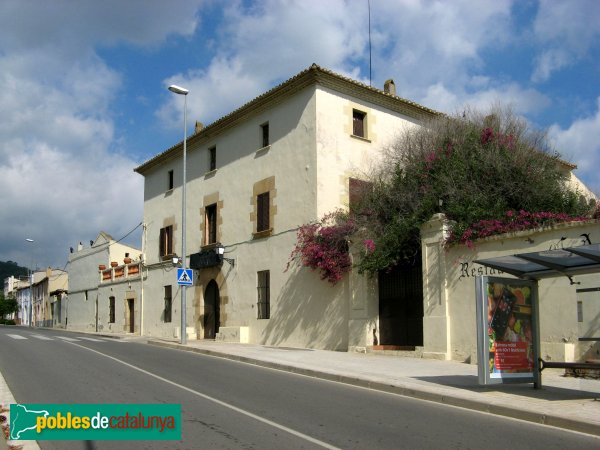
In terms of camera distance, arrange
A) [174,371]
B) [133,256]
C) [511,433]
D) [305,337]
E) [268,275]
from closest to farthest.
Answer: [511,433]
[174,371]
[305,337]
[268,275]
[133,256]

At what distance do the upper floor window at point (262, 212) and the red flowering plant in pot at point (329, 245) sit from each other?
3.04 m

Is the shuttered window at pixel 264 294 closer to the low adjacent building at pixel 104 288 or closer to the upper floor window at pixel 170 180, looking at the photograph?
the upper floor window at pixel 170 180

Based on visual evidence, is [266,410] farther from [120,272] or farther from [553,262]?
[120,272]

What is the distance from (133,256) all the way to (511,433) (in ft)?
127

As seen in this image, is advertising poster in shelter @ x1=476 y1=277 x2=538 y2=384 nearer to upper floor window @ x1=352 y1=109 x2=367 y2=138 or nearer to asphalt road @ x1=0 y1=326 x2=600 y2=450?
asphalt road @ x1=0 y1=326 x2=600 y2=450

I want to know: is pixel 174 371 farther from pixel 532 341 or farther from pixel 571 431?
pixel 571 431

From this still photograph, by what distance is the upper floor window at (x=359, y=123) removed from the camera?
2206 cm

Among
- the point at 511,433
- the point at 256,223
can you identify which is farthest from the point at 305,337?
the point at 511,433

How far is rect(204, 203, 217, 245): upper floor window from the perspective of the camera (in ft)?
86.7

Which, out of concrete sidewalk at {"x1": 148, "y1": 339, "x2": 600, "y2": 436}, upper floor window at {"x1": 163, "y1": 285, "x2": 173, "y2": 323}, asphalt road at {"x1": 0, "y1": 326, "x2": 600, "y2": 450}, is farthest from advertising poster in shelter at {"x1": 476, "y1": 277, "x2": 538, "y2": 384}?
upper floor window at {"x1": 163, "y1": 285, "x2": 173, "y2": 323}

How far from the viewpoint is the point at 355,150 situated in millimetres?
21578

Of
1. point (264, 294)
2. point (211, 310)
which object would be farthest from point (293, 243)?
point (211, 310)

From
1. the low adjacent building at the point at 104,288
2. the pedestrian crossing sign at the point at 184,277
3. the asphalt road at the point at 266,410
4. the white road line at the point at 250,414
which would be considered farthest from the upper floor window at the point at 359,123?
the low adjacent building at the point at 104,288

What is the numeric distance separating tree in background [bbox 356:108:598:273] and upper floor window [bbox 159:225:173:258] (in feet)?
46.3
